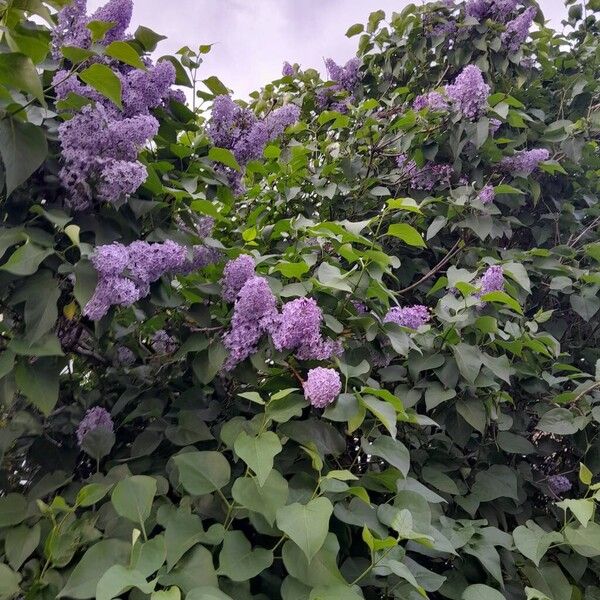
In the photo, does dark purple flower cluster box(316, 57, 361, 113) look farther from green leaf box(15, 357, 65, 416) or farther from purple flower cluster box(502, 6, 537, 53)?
green leaf box(15, 357, 65, 416)

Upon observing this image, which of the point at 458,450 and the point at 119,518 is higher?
the point at 458,450

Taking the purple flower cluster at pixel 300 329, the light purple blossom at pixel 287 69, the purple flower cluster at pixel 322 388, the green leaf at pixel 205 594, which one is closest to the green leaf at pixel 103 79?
the purple flower cluster at pixel 300 329

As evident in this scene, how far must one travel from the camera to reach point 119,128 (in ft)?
3.98

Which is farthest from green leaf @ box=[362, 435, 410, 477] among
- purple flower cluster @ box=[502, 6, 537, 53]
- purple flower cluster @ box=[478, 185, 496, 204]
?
purple flower cluster @ box=[502, 6, 537, 53]

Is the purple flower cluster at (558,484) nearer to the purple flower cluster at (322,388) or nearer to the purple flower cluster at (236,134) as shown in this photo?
the purple flower cluster at (322,388)

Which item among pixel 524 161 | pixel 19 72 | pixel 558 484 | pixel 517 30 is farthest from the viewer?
pixel 517 30

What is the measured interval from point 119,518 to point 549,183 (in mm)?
2342

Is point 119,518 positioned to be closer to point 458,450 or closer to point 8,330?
point 8,330

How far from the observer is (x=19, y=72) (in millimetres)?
1005

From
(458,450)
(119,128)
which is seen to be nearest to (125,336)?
(119,128)

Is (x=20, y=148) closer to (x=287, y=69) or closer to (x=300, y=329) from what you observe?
(x=300, y=329)

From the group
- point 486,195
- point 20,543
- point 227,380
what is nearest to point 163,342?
point 227,380

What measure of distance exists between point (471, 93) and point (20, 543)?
1.93m

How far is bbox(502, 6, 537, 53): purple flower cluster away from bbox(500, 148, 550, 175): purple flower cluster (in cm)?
55
